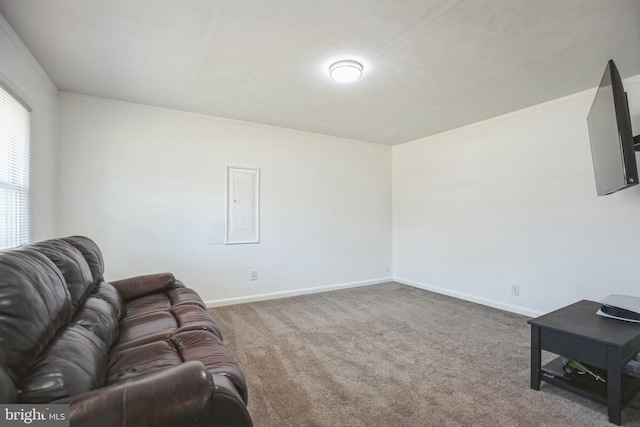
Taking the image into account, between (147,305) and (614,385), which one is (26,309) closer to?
(147,305)

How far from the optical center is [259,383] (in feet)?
7.12

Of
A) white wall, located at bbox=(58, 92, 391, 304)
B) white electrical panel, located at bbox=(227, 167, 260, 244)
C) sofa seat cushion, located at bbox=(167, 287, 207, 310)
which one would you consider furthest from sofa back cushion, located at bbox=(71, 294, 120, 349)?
white electrical panel, located at bbox=(227, 167, 260, 244)

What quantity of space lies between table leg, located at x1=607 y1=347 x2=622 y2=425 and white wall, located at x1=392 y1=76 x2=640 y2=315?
1.64 m

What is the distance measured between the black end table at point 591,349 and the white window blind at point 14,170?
368 cm

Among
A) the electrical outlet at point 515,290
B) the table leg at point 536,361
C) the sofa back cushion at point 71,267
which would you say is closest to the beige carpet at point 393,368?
the table leg at point 536,361

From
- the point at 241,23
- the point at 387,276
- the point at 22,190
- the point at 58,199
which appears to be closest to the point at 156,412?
the point at 241,23

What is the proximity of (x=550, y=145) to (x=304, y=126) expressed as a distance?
2.93 metres

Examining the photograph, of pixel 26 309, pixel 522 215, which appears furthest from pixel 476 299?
pixel 26 309

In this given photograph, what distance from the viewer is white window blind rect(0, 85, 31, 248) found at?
215 cm

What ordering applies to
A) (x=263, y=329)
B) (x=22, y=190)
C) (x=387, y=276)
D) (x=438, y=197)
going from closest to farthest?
1. (x=22, y=190)
2. (x=263, y=329)
3. (x=438, y=197)
4. (x=387, y=276)

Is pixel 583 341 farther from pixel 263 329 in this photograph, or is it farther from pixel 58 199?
pixel 58 199

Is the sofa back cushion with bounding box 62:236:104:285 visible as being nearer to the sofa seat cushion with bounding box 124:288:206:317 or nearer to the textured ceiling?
the sofa seat cushion with bounding box 124:288:206:317

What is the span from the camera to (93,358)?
4.15 feet

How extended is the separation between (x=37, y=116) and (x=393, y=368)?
3.59m
